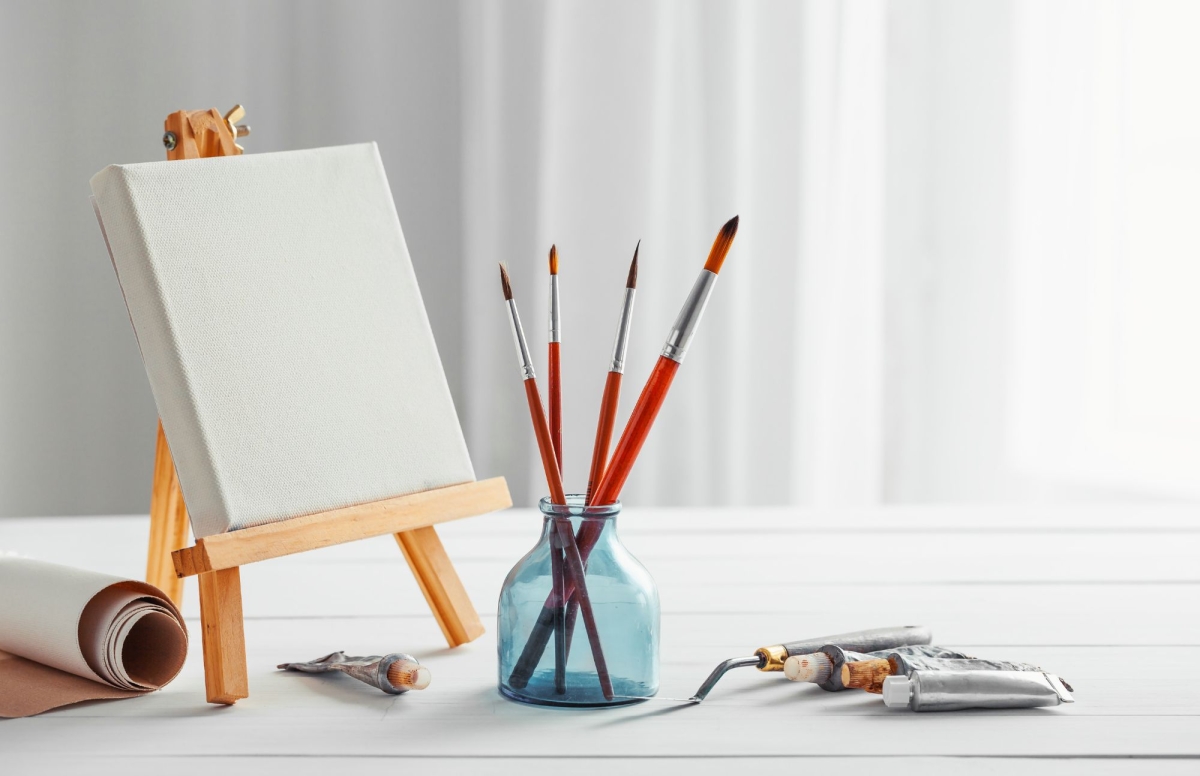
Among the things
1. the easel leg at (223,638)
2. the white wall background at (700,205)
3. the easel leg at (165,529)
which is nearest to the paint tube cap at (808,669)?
the easel leg at (223,638)

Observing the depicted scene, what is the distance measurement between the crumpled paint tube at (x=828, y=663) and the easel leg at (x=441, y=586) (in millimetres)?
269

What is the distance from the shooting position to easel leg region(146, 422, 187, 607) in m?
0.98

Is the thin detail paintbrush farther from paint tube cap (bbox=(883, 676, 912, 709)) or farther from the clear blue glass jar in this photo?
paint tube cap (bbox=(883, 676, 912, 709))

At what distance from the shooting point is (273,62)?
219cm

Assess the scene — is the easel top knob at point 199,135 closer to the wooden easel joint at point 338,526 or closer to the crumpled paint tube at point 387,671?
the wooden easel joint at point 338,526

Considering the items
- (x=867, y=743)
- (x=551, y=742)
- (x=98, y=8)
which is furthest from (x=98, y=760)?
(x=98, y=8)

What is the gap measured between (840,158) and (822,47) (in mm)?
216

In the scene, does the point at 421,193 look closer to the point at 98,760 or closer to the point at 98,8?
the point at 98,8

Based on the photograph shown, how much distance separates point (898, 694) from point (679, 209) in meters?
1.58

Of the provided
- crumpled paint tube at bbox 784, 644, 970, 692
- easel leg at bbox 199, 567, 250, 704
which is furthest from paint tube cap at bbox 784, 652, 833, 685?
easel leg at bbox 199, 567, 250, 704

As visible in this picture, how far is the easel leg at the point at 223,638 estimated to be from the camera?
706 millimetres

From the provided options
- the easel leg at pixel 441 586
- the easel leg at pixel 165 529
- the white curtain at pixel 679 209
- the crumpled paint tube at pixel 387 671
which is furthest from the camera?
the white curtain at pixel 679 209

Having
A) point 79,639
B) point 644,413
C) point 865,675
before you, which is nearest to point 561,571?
point 644,413

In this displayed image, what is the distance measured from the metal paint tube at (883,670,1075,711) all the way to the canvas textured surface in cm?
38
